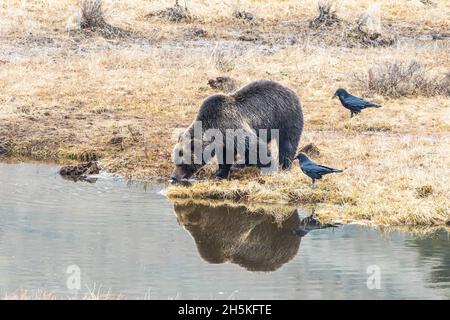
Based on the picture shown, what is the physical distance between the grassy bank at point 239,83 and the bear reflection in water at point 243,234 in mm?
619

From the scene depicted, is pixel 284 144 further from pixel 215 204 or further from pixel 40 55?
pixel 40 55

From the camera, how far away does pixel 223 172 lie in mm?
14844

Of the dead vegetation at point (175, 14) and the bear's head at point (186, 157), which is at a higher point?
the bear's head at point (186, 157)

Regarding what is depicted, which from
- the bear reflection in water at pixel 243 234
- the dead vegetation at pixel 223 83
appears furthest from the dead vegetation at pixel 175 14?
the bear reflection in water at pixel 243 234

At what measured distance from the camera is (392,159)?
16.0 meters

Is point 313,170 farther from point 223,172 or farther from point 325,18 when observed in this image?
point 325,18

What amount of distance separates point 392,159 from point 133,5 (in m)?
17.7

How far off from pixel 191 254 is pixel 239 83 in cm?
1138

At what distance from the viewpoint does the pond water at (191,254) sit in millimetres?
9883

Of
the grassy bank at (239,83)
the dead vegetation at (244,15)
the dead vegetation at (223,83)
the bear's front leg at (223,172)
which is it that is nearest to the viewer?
the grassy bank at (239,83)

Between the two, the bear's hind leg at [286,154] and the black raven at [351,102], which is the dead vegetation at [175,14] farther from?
the bear's hind leg at [286,154]

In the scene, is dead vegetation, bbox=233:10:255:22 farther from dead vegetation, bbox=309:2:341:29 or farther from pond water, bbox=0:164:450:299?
pond water, bbox=0:164:450:299
